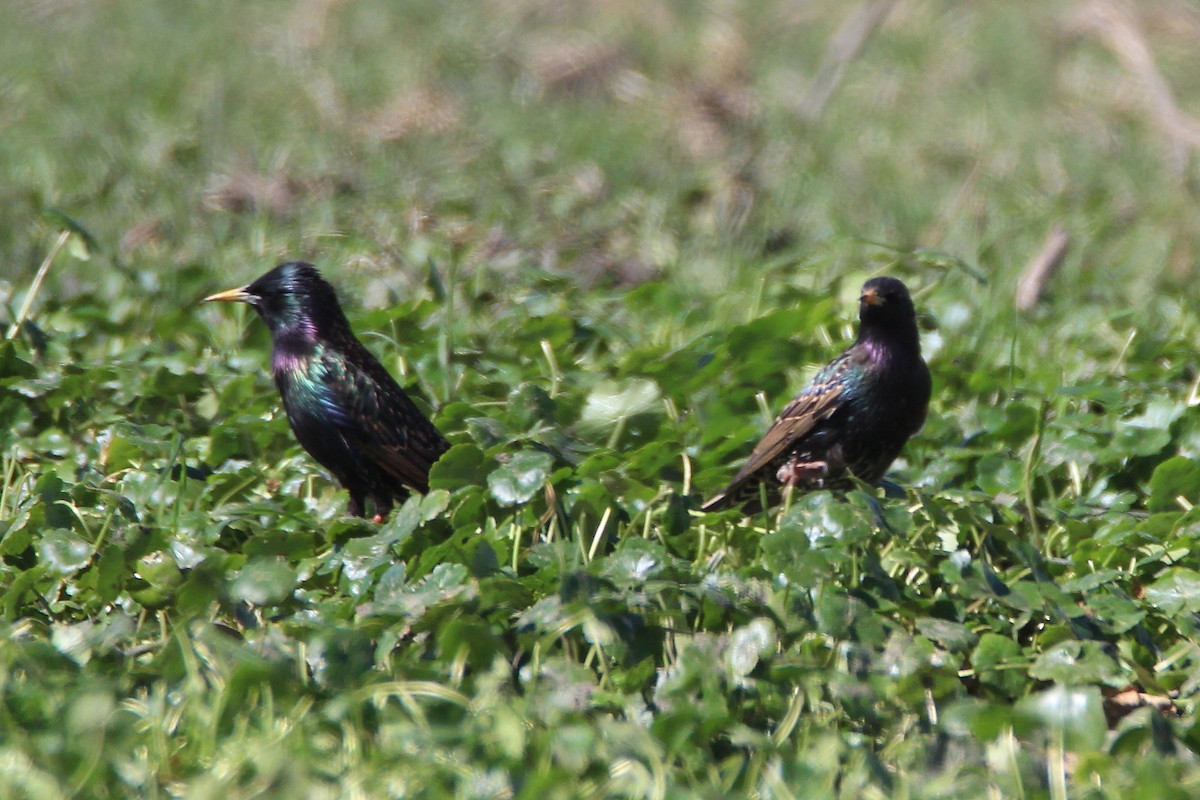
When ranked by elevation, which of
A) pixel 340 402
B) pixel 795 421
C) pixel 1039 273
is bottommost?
pixel 1039 273

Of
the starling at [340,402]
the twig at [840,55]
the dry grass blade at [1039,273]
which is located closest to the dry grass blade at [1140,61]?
the twig at [840,55]

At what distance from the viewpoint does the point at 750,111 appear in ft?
27.9

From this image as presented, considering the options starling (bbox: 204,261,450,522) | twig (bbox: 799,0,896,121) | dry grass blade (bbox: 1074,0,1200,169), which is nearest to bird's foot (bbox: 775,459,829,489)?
starling (bbox: 204,261,450,522)

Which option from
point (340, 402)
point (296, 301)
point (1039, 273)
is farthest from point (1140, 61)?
point (340, 402)

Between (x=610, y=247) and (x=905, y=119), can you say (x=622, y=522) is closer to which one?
(x=610, y=247)

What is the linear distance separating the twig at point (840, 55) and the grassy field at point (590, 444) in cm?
6

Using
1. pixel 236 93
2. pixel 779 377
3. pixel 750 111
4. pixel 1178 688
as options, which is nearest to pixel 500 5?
pixel 236 93

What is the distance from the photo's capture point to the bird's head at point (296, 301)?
15.7 ft

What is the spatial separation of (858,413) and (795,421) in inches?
7.2

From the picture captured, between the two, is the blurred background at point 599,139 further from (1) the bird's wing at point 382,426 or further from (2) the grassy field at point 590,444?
(1) the bird's wing at point 382,426

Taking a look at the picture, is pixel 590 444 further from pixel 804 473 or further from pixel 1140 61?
pixel 1140 61

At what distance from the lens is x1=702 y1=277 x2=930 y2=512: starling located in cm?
477

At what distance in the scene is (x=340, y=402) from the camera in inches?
182

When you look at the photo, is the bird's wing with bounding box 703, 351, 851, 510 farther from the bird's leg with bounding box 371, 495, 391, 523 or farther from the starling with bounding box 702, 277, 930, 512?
the bird's leg with bounding box 371, 495, 391, 523
